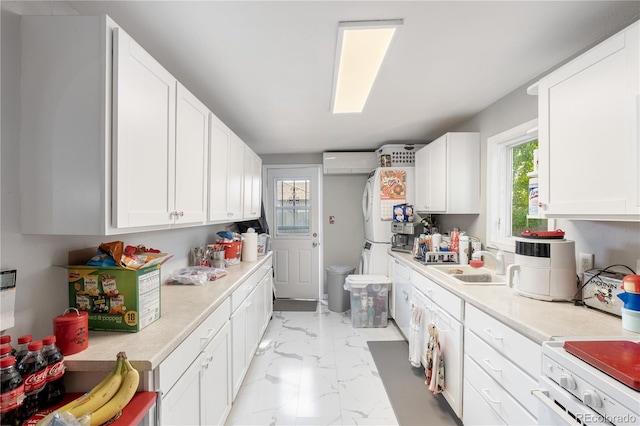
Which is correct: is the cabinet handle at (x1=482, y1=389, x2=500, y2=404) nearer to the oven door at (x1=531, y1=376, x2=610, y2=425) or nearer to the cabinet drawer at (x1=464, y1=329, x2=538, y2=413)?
the cabinet drawer at (x1=464, y1=329, x2=538, y2=413)

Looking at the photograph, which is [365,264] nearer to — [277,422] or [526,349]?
[277,422]

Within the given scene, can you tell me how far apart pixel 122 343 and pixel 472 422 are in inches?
75.9

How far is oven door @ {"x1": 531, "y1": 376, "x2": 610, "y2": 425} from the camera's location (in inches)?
34.2

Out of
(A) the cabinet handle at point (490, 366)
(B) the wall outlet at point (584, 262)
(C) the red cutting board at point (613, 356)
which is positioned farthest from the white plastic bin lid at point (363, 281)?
(C) the red cutting board at point (613, 356)

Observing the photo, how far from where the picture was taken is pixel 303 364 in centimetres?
249

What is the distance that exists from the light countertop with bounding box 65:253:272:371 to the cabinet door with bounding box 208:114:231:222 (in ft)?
2.05

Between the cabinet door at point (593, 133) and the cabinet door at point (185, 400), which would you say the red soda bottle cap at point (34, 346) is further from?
the cabinet door at point (593, 133)

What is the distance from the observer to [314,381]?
2252mm

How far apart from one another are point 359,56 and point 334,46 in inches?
7.8

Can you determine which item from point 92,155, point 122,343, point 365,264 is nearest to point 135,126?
point 92,155

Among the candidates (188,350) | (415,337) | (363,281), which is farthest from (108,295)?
(363,281)

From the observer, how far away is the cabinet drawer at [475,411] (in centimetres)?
145

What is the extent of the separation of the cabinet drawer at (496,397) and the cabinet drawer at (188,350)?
1.54 metres

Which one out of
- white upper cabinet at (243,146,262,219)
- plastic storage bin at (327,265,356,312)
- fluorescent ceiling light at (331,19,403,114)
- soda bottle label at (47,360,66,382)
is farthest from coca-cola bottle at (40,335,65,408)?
plastic storage bin at (327,265,356,312)
